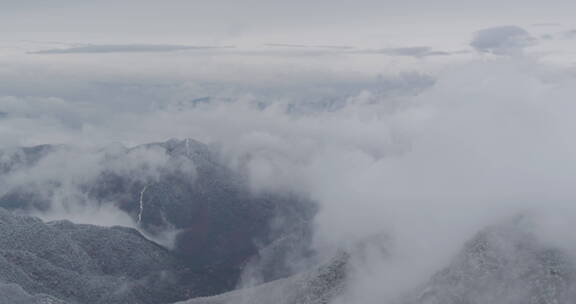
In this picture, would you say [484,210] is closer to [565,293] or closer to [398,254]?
[398,254]

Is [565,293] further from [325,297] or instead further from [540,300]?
[325,297]

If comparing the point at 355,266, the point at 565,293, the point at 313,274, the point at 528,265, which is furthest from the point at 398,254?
the point at 565,293

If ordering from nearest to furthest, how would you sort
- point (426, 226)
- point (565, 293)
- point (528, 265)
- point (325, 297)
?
point (565, 293), point (528, 265), point (325, 297), point (426, 226)

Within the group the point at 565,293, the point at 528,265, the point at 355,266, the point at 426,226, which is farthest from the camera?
the point at 426,226

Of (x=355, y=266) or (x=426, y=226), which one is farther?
(x=426, y=226)

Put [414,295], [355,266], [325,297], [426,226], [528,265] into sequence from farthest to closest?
[426,226]
[355,266]
[325,297]
[414,295]
[528,265]

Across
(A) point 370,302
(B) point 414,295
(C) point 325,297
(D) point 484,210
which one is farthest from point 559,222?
(C) point 325,297

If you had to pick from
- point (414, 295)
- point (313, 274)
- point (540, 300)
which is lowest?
point (313, 274)

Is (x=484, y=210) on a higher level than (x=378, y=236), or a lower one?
higher

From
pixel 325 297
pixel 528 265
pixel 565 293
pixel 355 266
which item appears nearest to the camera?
pixel 565 293
